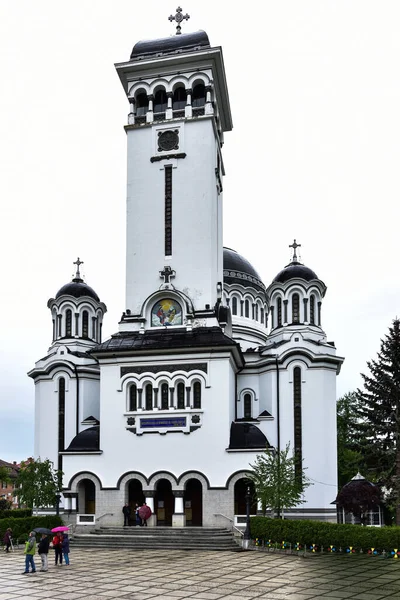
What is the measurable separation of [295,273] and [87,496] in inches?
574

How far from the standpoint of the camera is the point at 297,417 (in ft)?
109

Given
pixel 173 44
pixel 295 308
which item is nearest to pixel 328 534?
pixel 295 308

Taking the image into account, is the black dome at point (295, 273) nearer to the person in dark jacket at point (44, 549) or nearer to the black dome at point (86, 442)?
the black dome at point (86, 442)

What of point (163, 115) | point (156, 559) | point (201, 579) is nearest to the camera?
point (201, 579)

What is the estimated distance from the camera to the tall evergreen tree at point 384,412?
32.9 metres

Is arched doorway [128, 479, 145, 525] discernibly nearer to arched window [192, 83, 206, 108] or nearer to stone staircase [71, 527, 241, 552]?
stone staircase [71, 527, 241, 552]

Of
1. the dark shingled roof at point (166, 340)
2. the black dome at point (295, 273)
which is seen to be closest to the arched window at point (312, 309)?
the black dome at point (295, 273)

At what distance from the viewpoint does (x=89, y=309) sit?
1524 inches

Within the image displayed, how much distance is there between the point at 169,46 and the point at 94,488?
2100 cm

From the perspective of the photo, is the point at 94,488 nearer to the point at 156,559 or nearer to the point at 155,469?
the point at 155,469

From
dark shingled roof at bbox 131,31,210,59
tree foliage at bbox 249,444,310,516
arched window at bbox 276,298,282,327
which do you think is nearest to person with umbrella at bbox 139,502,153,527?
tree foliage at bbox 249,444,310,516

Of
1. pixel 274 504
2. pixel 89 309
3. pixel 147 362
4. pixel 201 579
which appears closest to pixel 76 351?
pixel 89 309

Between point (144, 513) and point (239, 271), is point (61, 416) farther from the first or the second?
point (239, 271)

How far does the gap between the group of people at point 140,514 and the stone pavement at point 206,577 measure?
511 centimetres
